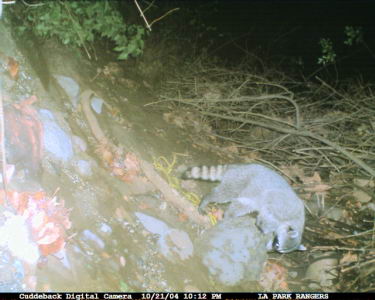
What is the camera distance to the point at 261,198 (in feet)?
12.5

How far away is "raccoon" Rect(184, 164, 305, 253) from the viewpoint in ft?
12.5

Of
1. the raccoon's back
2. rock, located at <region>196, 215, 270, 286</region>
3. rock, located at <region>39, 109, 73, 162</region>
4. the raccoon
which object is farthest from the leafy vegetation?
rock, located at <region>196, 215, 270, 286</region>

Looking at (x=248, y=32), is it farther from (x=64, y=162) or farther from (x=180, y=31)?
(x=64, y=162)

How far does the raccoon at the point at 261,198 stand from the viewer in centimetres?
382

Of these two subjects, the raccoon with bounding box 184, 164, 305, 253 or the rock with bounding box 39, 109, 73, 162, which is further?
the raccoon with bounding box 184, 164, 305, 253

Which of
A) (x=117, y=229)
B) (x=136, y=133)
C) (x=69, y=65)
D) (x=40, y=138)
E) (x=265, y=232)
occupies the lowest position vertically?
(x=265, y=232)

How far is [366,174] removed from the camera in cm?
436

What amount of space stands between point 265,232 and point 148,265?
1.70 meters

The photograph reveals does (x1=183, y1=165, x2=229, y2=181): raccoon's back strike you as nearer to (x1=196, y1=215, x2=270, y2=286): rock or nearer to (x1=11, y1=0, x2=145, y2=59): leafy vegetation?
(x1=196, y1=215, x2=270, y2=286): rock

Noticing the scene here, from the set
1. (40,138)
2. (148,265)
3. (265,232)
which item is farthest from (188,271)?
(40,138)

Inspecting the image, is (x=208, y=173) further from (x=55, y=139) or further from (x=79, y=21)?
(x=79, y=21)

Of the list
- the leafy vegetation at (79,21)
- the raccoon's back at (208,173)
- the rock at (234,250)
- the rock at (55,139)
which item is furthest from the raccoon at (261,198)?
the leafy vegetation at (79,21)

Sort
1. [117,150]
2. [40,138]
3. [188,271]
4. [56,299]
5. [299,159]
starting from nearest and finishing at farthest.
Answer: [56,299]
[40,138]
[188,271]
[117,150]
[299,159]

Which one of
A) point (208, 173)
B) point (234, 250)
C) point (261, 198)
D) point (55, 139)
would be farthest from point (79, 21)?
point (234, 250)
